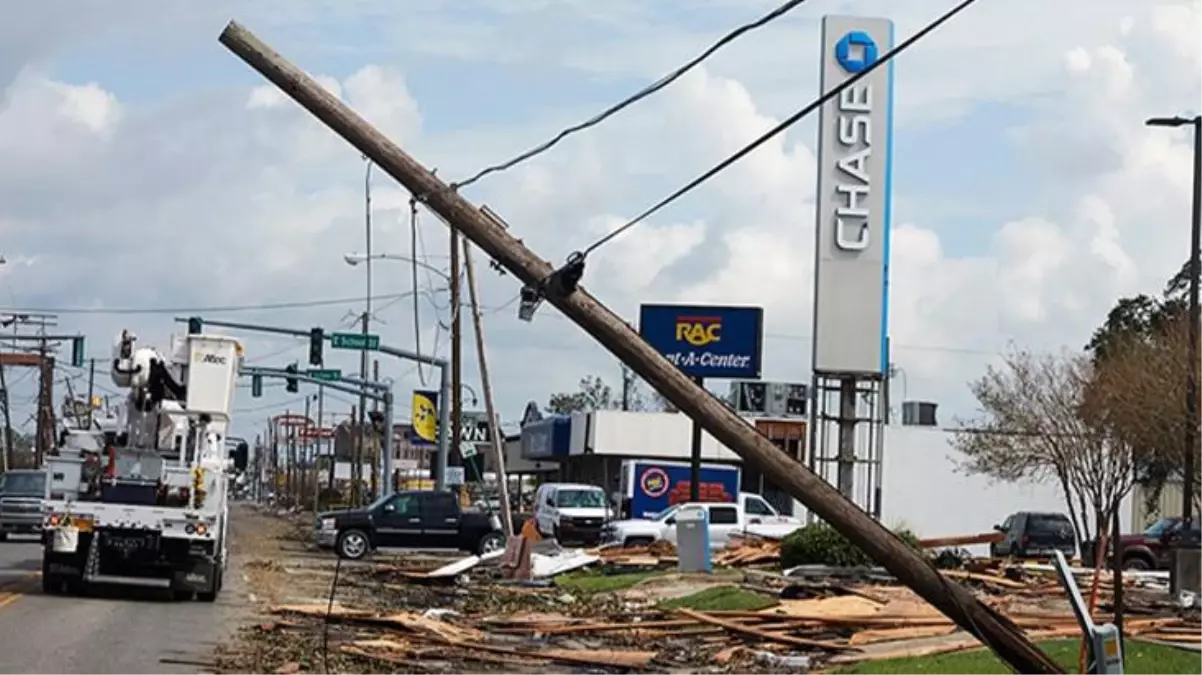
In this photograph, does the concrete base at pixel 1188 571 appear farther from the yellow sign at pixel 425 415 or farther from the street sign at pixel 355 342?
the yellow sign at pixel 425 415

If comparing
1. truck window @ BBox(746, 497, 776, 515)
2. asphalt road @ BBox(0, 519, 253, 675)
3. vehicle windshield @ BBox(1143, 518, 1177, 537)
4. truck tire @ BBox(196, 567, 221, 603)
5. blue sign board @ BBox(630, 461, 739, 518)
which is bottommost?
asphalt road @ BBox(0, 519, 253, 675)

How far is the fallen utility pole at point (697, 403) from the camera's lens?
13.3 metres

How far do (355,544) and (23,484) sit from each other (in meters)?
8.91

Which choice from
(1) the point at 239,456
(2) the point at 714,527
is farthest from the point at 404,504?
(1) the point at 239,456

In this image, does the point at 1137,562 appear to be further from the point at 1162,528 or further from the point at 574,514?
the point at 574,514

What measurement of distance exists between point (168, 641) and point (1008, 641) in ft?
34.6

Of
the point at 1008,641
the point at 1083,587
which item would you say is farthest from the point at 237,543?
the point at 1008,641

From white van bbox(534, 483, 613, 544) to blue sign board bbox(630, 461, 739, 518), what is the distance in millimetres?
5415

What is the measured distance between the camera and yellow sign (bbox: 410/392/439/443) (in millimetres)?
56344

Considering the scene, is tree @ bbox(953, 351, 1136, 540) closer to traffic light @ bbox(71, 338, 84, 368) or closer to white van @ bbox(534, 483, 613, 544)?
white van @ bbox(534, 483, 613, 544)

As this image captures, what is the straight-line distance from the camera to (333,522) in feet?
149

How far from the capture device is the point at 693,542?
113ft

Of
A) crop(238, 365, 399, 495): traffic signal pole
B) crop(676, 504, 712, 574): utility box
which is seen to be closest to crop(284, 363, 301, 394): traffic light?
crop(238, 365, 399, 495): traffic signal pole

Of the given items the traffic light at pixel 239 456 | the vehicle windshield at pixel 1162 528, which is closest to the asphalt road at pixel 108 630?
the traffic light at pixel 239 456
